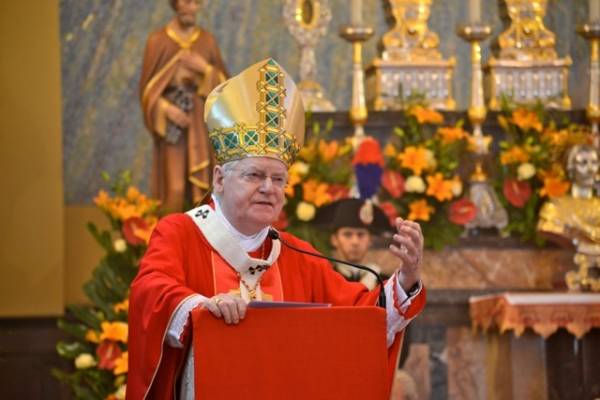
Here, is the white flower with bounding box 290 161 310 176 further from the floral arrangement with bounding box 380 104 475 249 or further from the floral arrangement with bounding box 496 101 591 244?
the floral arrangement with bounding box 496 101 591 244

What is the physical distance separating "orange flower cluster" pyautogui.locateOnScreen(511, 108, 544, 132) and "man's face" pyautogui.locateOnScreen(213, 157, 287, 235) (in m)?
4.11

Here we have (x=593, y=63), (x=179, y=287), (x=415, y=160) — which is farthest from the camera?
(x=593, y=63)

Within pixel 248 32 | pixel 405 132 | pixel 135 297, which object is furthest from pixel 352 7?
pixel 135 297

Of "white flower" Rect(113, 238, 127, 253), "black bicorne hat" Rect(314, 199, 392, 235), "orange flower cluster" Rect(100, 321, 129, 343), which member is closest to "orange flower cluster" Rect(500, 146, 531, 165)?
"black bicorne hat" Rect(314, 199, 392, 235)

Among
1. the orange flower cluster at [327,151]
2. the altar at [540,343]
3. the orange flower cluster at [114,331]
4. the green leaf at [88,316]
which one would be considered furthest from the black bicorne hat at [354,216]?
the green leaf at [88,316]

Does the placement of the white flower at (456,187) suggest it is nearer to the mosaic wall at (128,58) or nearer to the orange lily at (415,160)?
the orange lily at (415,160)

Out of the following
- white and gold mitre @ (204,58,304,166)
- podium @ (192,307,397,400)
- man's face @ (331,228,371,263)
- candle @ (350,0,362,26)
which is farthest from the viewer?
candle @ (350,0,362,26)

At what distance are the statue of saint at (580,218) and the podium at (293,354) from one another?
402 centimetres

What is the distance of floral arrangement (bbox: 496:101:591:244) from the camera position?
8.33 meters

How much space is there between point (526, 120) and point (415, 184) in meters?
0.89

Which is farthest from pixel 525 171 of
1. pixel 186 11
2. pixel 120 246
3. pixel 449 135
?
pixel 120 246

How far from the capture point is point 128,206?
8000mm

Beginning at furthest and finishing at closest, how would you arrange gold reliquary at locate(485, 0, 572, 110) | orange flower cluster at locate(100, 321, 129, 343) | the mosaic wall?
the mosaic wall < gold reliquary at locate(485, 0, 572, 110) < orange flower cluster at locate(100, 321, 129, 343)

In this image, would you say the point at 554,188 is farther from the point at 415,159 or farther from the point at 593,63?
the point at 593,63
